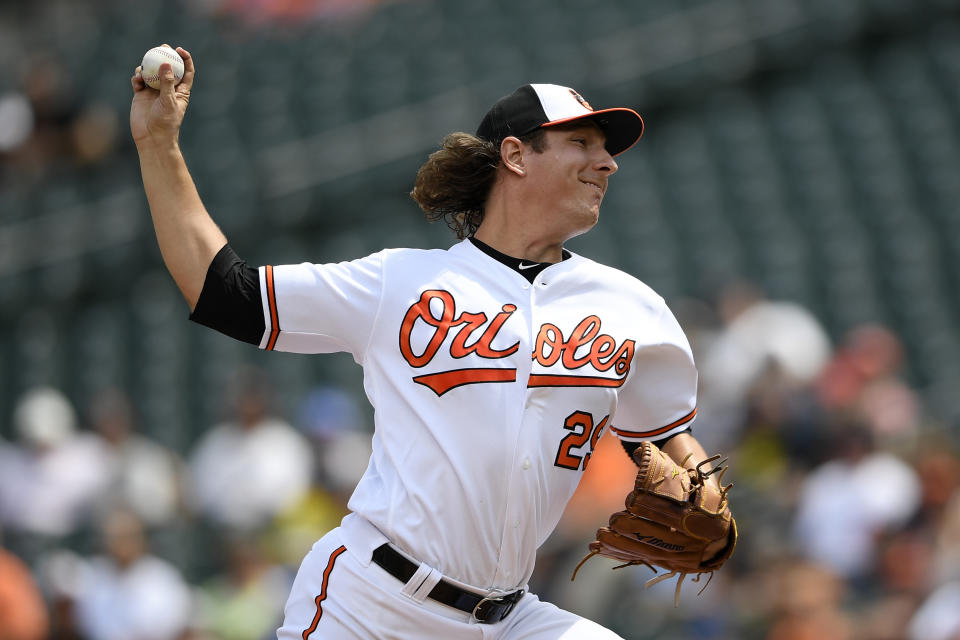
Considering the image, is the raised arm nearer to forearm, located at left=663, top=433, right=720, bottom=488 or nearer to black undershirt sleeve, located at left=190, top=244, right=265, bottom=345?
black undershirt sleeve, located at left=190, top=244, right=265, bottom=345

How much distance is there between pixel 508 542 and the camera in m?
2.68

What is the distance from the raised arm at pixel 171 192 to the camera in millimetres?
2629

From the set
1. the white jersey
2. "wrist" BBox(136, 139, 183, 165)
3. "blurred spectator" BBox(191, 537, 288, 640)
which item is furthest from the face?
"blurred spectator" BBox(191, 537, 288, 640)

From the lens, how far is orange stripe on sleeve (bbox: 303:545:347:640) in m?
2.68

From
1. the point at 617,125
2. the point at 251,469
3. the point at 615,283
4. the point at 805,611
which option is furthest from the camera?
the point at 251,469

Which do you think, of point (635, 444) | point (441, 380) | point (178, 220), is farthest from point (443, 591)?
point (178, 220)

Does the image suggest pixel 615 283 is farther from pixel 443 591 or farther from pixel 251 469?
pixel 251 469

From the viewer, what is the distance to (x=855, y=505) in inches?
239

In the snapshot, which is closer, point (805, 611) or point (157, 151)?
point (157, 151)

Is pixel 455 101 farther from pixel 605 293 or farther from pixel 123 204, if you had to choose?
pixel 605 293

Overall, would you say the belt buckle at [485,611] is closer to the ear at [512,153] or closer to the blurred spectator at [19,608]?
the ear at [512,153]

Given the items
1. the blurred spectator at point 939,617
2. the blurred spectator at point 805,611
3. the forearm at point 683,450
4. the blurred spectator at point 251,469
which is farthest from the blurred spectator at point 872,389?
the forearm at point 683,450

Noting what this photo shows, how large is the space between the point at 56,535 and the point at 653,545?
4.77 metres

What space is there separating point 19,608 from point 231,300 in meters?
3.66
